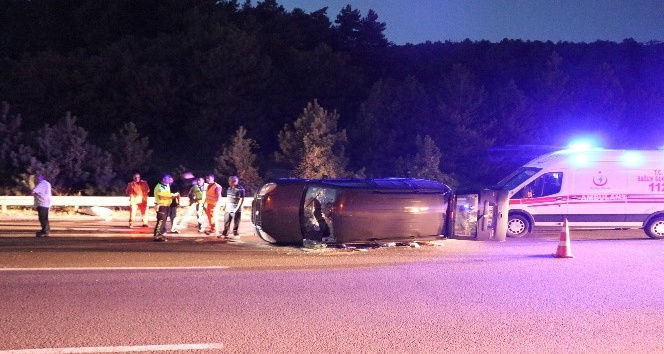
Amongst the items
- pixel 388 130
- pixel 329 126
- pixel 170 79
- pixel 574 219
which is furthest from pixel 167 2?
pixel 574 219

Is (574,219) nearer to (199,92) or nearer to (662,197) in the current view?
(662,197)

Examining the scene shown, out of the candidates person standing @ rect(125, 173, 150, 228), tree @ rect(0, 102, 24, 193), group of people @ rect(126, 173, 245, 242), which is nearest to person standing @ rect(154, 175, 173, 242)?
group of people @ rect(126, 173, 245, 242)

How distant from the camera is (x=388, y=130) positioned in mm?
38562

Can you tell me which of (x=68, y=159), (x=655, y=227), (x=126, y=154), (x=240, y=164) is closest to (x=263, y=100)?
(x=126, y=154)

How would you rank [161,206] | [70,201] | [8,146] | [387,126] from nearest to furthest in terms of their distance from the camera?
[161,206], [70,201], [8,146], [387,126]

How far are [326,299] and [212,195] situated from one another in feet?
27.8

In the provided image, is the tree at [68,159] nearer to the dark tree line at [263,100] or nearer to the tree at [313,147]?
the dark tree line at [263,100]

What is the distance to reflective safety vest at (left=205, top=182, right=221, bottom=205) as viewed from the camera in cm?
1689

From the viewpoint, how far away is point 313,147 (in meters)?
28.4

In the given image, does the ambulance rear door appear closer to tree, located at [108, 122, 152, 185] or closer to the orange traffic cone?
the orange traffic cone

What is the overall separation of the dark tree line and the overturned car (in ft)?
44.4

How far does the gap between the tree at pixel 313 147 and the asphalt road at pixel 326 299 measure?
→ 13935mm

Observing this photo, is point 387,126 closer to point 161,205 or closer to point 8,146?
point 8,146

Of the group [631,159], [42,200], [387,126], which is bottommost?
[42,200]
